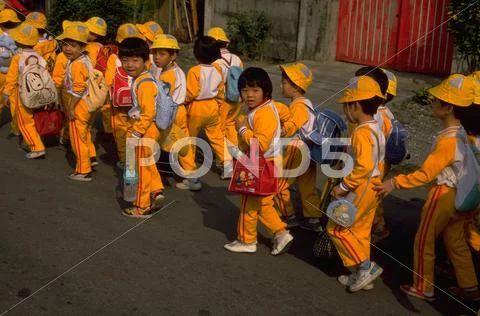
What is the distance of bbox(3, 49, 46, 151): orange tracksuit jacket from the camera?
8.17 meters

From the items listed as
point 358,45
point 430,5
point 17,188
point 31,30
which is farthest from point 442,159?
point 358,45

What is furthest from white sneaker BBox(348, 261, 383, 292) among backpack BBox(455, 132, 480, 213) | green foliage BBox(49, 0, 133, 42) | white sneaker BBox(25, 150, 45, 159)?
green foliage BBox(49, 0, 133, 42)

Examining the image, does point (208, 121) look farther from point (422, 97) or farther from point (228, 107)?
point (422, 97)

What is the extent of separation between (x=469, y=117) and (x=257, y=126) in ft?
4.95

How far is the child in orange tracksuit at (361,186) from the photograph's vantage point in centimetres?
499

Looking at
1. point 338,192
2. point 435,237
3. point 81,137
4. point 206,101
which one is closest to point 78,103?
point 81,137

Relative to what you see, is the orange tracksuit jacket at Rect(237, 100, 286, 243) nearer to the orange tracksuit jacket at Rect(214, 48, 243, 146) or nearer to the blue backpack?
the blue backpack

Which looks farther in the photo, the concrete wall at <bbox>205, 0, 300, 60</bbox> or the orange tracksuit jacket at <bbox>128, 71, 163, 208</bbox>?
the concrete wall at <bbox>205, 0, 300, 60</bbox>

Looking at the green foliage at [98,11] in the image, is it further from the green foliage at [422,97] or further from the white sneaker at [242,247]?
the white sneaker at [242,247]

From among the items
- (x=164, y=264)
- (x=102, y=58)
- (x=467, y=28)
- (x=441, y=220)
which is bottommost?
(x=164, y=264)

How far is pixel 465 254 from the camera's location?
5051 mm

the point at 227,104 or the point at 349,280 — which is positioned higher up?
the point at 227,104

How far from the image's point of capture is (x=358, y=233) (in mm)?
5121

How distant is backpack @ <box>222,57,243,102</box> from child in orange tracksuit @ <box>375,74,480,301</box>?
2987 mm
